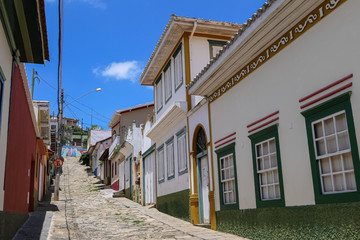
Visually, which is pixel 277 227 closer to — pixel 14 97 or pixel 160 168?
pixel 14 97

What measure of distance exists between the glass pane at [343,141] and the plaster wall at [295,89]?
34 centimetres

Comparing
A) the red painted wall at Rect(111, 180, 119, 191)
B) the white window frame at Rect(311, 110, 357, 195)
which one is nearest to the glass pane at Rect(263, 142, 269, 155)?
the white window frame at Rect(311, 110, 357, 195)

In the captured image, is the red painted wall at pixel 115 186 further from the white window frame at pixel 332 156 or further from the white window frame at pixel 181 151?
the white window frame at pixel 332 156

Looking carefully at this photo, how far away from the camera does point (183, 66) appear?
43.0 ft

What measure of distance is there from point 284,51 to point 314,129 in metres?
1.72

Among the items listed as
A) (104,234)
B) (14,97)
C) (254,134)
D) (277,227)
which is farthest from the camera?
(104,234)

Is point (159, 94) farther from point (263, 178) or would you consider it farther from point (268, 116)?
point (268, 116)

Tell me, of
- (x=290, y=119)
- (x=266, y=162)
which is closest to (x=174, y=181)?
(x=266, y=162)

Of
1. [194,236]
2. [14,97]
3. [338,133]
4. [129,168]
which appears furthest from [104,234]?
[129,168]

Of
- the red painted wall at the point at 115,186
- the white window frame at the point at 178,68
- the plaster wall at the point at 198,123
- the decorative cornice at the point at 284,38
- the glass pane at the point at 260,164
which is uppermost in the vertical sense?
the white window frame at the point at 178,68

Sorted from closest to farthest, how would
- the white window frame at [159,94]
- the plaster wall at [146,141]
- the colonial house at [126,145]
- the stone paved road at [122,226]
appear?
the stone paved road at [122,226] → the white window frame at [159,94] → the plaster wall at [146,141] → the colonial house at [126,145]

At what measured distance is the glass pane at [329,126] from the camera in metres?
6.01

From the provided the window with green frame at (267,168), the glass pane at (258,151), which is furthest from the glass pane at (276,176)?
the glass pane at (258,151)

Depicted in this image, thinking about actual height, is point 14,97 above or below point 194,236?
above
